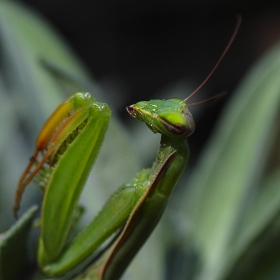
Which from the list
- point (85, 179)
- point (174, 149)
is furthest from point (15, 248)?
point (174, 149)

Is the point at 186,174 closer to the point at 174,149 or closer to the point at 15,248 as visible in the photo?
the point at 174,149

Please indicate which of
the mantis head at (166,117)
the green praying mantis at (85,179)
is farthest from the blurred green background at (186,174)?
the mantis head at (166,117)

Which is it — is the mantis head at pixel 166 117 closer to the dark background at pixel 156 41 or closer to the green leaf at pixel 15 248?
the green leaf at pixel 15 248

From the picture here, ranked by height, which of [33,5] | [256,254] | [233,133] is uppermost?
[33,5]

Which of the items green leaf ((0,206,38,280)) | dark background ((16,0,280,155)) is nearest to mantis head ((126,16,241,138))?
green leaf ((0,206,38,280))

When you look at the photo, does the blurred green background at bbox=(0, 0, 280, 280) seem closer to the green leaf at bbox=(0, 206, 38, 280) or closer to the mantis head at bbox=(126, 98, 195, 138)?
the green leaf at bbox=(0, 206, 38, 280)

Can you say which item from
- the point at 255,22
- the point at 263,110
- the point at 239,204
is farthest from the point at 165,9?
the point at 239,204

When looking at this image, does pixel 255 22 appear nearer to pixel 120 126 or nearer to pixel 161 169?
pixel 120 126

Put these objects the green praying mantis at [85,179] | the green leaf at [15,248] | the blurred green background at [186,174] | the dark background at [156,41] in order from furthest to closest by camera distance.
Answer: the dark background at [156,41], the blurred green background at [186,174], the green praying mantis at [85,179], the green leaf at [15,248]
